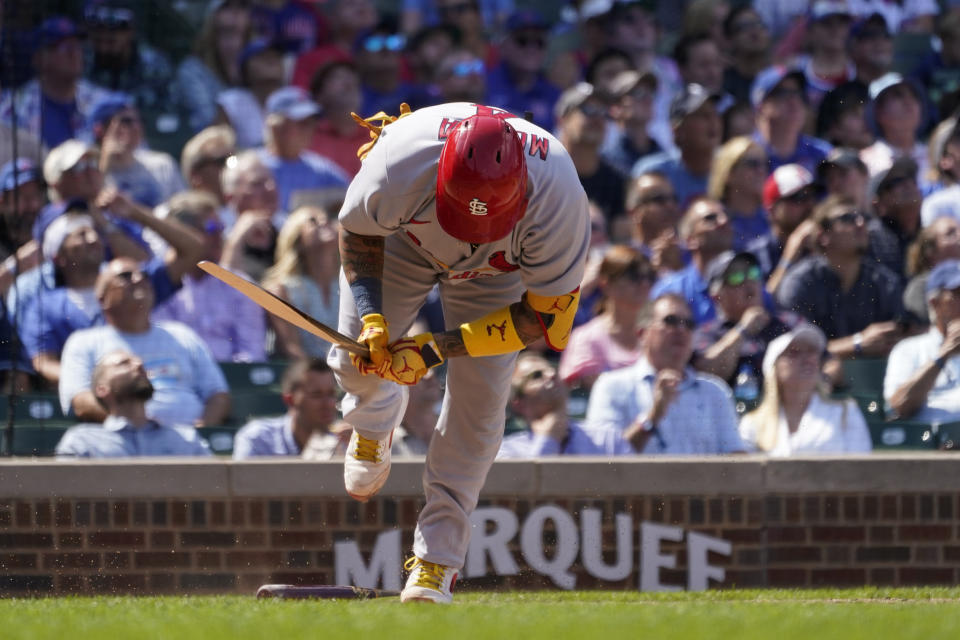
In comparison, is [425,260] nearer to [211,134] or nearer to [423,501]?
[423,501]

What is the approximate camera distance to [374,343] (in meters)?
4.83

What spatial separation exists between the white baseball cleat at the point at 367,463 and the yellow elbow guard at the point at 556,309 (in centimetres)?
85

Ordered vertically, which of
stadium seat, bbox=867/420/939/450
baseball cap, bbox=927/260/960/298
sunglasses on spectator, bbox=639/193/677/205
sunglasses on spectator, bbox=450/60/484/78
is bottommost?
stadium seat, bbox=867/420/939/450

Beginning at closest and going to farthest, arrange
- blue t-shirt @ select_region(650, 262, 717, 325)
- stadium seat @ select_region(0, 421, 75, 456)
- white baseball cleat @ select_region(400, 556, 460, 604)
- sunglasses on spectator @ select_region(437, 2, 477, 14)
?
1. white baseball cleat @ select_region(400, 556, 460, 604)
2. stadium seat @ select_region(0, 421, 75, 456)
3. blue t-shirt @ select_region(650, 262, 717, 325)
4. sunglasses on spectator @ select_region(437, 2, 477, 14)

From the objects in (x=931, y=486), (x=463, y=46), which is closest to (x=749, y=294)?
(x=931, y=486)

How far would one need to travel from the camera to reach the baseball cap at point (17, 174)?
726cm

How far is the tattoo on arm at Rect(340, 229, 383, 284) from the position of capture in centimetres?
497

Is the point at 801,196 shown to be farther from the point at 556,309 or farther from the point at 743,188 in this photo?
the point at 556,309

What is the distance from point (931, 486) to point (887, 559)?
38cm

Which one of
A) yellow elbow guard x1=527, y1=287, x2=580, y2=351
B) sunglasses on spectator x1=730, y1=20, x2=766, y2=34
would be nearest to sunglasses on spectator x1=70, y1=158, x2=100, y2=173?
yellow elbow guard x1=527, y1=287, x2=580, y2=351

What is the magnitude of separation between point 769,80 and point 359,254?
571 centimetres

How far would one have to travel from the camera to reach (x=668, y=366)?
22.7ft

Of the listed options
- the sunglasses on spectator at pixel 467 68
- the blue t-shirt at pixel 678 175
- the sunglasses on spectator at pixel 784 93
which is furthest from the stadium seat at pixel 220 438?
the sunglasses on spectator at pixel 784 93

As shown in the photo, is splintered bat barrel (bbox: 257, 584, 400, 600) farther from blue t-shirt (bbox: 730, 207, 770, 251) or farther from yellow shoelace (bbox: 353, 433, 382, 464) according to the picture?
blue t-shirt (bbox: 730, 207, 770, 251)
